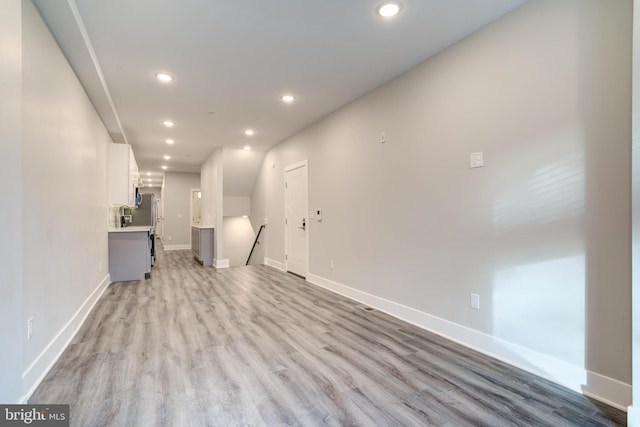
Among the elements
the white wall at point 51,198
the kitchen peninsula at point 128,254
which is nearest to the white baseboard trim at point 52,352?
the white wall at point 51,198

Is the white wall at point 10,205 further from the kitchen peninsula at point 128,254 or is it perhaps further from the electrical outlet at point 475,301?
the kitchen peninsula at point 128,254

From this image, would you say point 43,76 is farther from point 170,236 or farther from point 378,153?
point 170,236

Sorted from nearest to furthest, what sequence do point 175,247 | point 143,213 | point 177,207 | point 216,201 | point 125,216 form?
1. point 125,216
2. point 216,201
3. point 143,213
4. point 177,207
5. point 175,247

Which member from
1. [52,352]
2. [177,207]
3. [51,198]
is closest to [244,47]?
[51,198]

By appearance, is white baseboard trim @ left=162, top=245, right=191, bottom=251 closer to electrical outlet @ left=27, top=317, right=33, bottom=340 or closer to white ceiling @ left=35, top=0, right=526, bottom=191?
white ceiling @ left=35, top=0, right=526, bottom=191

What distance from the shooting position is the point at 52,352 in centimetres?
239

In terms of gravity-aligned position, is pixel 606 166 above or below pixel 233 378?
above

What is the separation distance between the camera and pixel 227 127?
17.6ft

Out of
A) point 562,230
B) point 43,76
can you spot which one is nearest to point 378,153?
point 562,230

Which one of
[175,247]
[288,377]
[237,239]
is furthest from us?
[175,247]

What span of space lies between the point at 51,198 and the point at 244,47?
80.5 inches

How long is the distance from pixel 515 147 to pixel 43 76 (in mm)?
3604

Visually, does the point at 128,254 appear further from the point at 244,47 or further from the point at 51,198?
the point at 244,47

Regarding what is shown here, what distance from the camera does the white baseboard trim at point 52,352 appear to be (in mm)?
1965
